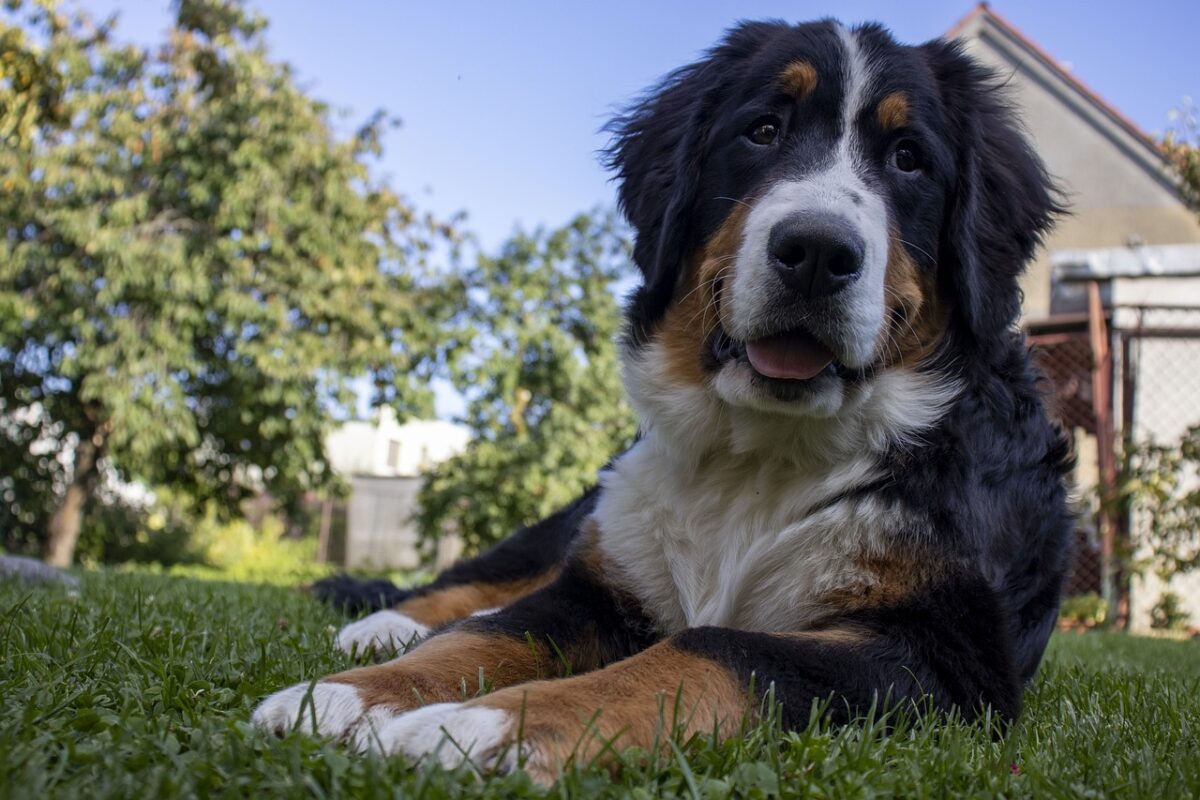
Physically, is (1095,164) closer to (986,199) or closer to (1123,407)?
(1123,407)

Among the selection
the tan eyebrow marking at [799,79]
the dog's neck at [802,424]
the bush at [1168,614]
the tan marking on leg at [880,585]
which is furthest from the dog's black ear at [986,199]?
the bush at [1168,614]

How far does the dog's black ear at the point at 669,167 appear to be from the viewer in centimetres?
309

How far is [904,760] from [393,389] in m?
11.8

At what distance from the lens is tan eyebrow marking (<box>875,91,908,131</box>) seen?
9.39ft

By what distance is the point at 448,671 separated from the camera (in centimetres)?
219

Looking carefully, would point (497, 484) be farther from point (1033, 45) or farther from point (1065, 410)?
point (1033, 45)

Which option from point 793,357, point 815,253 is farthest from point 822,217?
point 793,357

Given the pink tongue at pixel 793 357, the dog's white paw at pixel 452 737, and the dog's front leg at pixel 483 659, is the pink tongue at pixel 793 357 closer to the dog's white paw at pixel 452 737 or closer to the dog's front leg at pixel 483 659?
the dog's front leg at pixel 483 659

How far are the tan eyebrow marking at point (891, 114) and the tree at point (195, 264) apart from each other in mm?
10189

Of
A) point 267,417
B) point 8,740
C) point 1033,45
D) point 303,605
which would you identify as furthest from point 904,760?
point 1033,45

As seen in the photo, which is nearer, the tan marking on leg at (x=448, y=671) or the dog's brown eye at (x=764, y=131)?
the tan marking on leg at (x=448, y=671)

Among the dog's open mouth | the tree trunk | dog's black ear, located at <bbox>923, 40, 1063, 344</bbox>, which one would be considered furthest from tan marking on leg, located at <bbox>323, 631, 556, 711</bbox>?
the tree trunk

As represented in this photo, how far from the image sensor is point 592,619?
8.95 feet

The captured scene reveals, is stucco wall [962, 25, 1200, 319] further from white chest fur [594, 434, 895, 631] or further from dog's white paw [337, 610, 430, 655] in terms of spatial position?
dog's white paw [337, 610, 430, 655]
